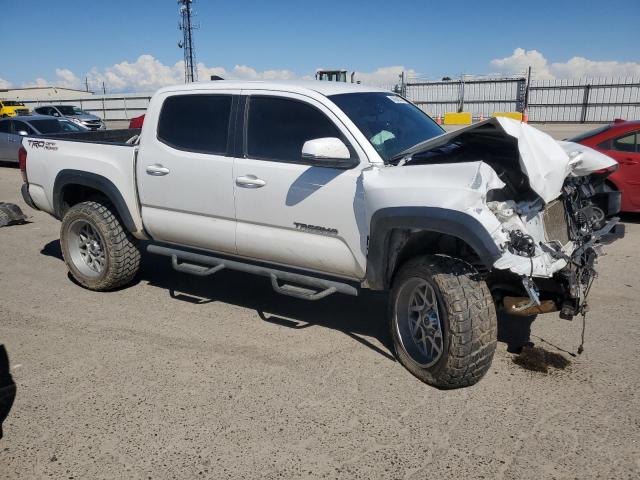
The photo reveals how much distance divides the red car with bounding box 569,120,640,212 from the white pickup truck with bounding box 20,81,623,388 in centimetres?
445

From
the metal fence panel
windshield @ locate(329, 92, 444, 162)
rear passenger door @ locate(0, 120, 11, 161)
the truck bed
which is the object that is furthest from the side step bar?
the metal fence panel

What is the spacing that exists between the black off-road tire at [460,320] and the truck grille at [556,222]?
1.87 feet

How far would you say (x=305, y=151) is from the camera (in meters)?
3.86

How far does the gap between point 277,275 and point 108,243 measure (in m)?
2.02

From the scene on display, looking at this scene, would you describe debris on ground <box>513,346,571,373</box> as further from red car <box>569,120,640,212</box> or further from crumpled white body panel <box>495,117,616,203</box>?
red car <box>569,120,640,212</box>

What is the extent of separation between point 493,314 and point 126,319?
3.24 m

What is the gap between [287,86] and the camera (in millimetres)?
4535

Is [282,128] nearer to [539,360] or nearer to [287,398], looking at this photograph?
[287,398]

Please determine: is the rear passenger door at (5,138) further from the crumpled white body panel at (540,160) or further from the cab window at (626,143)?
the crumpled white body panel at (540,160)

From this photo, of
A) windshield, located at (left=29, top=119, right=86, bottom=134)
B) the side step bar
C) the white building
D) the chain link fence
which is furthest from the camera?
the white building

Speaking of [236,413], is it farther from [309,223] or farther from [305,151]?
[305,151]

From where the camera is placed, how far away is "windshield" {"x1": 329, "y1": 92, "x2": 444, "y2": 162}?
14.0 feet

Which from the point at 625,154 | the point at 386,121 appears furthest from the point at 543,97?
the point at 386,121

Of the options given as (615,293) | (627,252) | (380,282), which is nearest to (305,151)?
(380,282)
